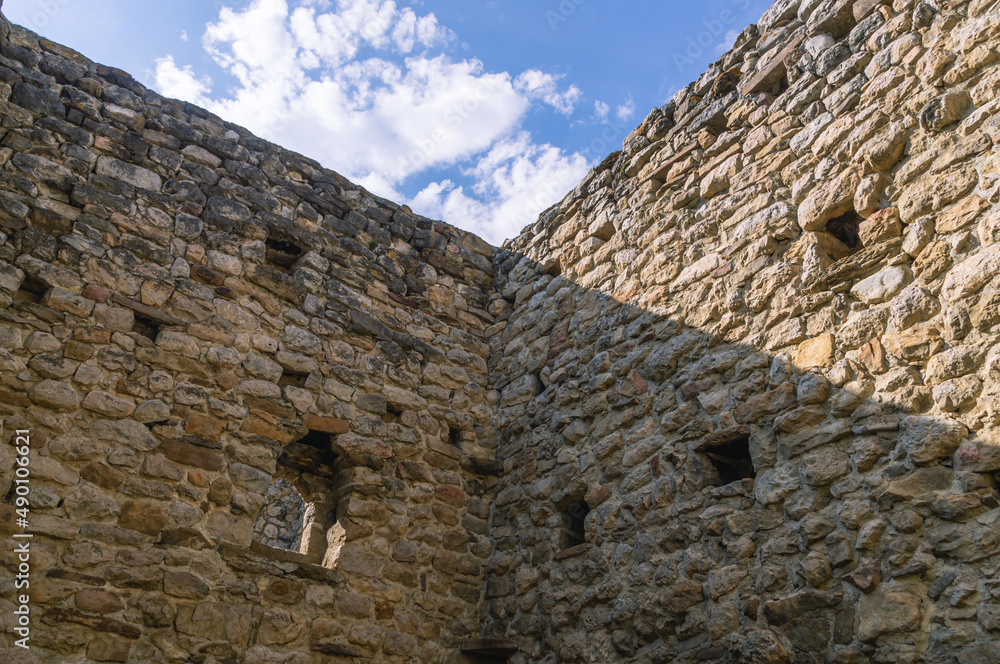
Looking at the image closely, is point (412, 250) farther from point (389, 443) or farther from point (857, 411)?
point (857, 411)

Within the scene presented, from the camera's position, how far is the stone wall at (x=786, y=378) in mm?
2674

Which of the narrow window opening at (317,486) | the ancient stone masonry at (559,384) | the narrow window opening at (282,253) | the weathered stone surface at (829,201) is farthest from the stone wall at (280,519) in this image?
the weathered stone surface at (829,201)

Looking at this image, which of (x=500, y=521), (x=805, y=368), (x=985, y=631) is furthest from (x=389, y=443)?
(x=985, y=631)

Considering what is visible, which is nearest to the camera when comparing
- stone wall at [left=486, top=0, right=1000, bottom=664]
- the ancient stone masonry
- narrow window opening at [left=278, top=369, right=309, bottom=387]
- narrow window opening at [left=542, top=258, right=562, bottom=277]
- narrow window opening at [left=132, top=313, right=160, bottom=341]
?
stone wall at [left=486, top=0, right=1000, bottom=664]

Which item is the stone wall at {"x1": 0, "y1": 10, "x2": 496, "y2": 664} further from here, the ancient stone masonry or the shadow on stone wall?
the shadow on stone wall

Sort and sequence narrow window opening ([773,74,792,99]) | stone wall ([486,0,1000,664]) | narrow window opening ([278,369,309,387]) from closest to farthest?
stone wall ([486,0,1000,664]) → narrow window opening ([773,74,792,99]) → narrow window opening ([278,369,309,387])

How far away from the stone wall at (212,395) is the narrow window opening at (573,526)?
708mm

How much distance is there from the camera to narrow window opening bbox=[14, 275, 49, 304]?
3836 millimetres

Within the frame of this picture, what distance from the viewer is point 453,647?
4332mm

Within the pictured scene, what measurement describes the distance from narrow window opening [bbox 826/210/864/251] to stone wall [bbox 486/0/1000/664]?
0.01 meters

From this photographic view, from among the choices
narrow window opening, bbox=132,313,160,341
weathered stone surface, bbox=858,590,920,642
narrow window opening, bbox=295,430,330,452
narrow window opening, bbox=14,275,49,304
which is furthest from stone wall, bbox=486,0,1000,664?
narrow window opening, bbox=14,275,49,304

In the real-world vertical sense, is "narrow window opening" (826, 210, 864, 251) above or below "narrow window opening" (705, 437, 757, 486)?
above

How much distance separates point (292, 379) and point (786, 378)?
293 cm

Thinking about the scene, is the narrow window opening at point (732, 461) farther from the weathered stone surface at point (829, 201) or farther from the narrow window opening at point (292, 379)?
the narrow window opening at point (292, 379)
